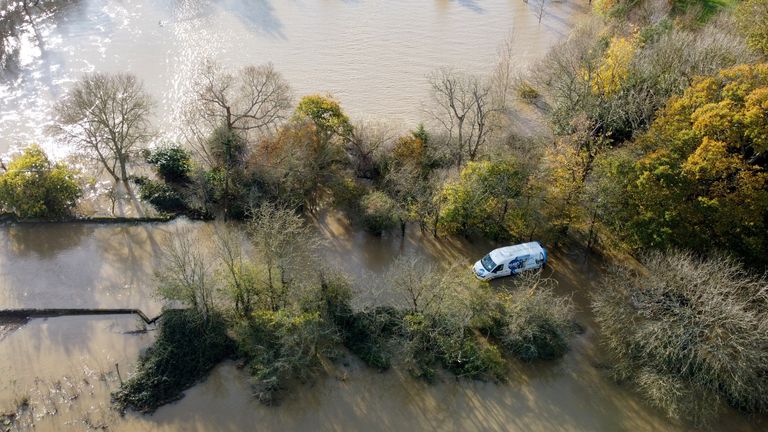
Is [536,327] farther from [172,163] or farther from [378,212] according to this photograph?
[172,163]

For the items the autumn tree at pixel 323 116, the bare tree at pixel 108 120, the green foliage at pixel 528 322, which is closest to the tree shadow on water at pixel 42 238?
the bare tree at pixel 108 120

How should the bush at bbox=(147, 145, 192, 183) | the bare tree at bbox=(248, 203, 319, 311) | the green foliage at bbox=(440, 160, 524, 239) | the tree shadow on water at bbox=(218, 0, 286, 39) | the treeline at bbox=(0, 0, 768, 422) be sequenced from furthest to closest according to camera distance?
1. the tree shadow on water at bbox=(218, 0, 286, 39)
2. the bush at bbox=(147, 145, 192, 183)
3. the green foliage at bbox=(440, 160, 524, 239)
4. the bare tree at bbox=(248, 203, 319, 311)
5. the treeline at bbox=(0, 0, 768, 422)

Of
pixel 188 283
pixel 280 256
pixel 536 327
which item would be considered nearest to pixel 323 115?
pixel 280 256

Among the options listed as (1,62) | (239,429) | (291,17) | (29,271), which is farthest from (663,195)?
(1,62)

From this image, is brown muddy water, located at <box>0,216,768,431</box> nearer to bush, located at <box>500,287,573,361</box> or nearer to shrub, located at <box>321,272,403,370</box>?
bush, located at <box>500,287,573,361</box>

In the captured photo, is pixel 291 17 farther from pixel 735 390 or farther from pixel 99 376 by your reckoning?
pixel 735 390

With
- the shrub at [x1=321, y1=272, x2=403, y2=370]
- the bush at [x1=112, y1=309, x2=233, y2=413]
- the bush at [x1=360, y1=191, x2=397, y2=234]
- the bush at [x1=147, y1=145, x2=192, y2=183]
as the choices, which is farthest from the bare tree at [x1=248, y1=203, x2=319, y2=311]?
the bush at [x1=147, y1=145, x2=192, y2=183]
